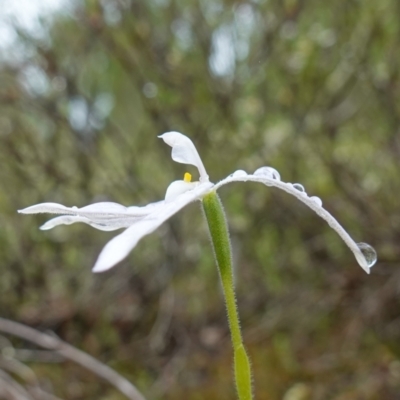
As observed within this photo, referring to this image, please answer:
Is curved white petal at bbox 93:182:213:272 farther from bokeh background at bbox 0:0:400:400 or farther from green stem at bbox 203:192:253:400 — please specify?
bokeh background at bbox 0:0:400:400

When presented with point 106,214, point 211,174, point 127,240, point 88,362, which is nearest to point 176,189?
point 106,214

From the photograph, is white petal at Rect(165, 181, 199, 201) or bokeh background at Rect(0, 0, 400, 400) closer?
white petal at Rect(165, 181, 199, 201)

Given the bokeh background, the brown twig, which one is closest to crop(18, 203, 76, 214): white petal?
the brown twig

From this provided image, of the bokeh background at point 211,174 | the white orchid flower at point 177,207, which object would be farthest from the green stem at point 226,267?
the bokeh background at point 211,174

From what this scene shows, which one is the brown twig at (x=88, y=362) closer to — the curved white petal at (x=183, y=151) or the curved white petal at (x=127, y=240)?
the curved white petal at (x=183, y=151)

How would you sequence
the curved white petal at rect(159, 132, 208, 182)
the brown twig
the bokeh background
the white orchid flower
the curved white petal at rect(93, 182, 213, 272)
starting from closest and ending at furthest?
the curved white petal at rect(93, 182, 213, 272) → the white orchid flower → the curved white petal at rect(159, 132, 208, 182) → the brown twig → the bokeh background

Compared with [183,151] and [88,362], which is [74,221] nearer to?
[183,151]

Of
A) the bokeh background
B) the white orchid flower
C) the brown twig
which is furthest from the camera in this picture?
the bokeh background
